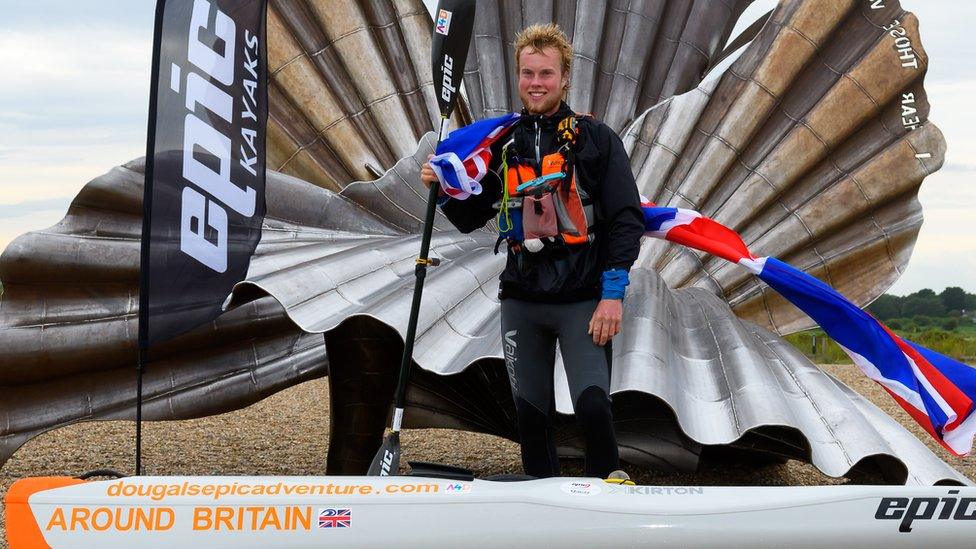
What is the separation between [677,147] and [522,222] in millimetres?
3943

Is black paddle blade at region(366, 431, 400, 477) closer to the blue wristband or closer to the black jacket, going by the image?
the black jacket

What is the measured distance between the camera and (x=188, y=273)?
4.42 m

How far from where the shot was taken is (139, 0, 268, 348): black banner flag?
14.0 ft

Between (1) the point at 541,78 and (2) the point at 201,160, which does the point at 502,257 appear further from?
(1) the point at 541,78

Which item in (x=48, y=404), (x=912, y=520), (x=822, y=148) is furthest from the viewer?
(x=822, y=148)

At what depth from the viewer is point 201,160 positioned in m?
4.45

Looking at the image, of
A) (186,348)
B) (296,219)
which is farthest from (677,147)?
(186,348)

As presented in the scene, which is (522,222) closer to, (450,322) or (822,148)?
(450,322)

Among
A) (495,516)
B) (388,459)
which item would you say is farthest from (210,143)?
(495,516)

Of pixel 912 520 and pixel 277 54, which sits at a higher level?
pixel 277 54

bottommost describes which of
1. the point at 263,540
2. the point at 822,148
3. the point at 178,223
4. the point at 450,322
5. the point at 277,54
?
the point at 263,540

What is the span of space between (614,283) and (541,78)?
2.36ft

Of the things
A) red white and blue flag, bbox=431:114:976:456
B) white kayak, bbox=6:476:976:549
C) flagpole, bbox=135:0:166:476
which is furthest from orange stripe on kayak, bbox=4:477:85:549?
red white and blue flag, bbox=431:114:976:456

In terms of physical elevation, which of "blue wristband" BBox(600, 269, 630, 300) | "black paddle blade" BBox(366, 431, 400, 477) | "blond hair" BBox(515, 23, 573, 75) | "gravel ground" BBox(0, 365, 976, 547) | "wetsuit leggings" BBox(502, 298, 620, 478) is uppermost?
"blond hair" BBox(515, 23, 573, 75)
